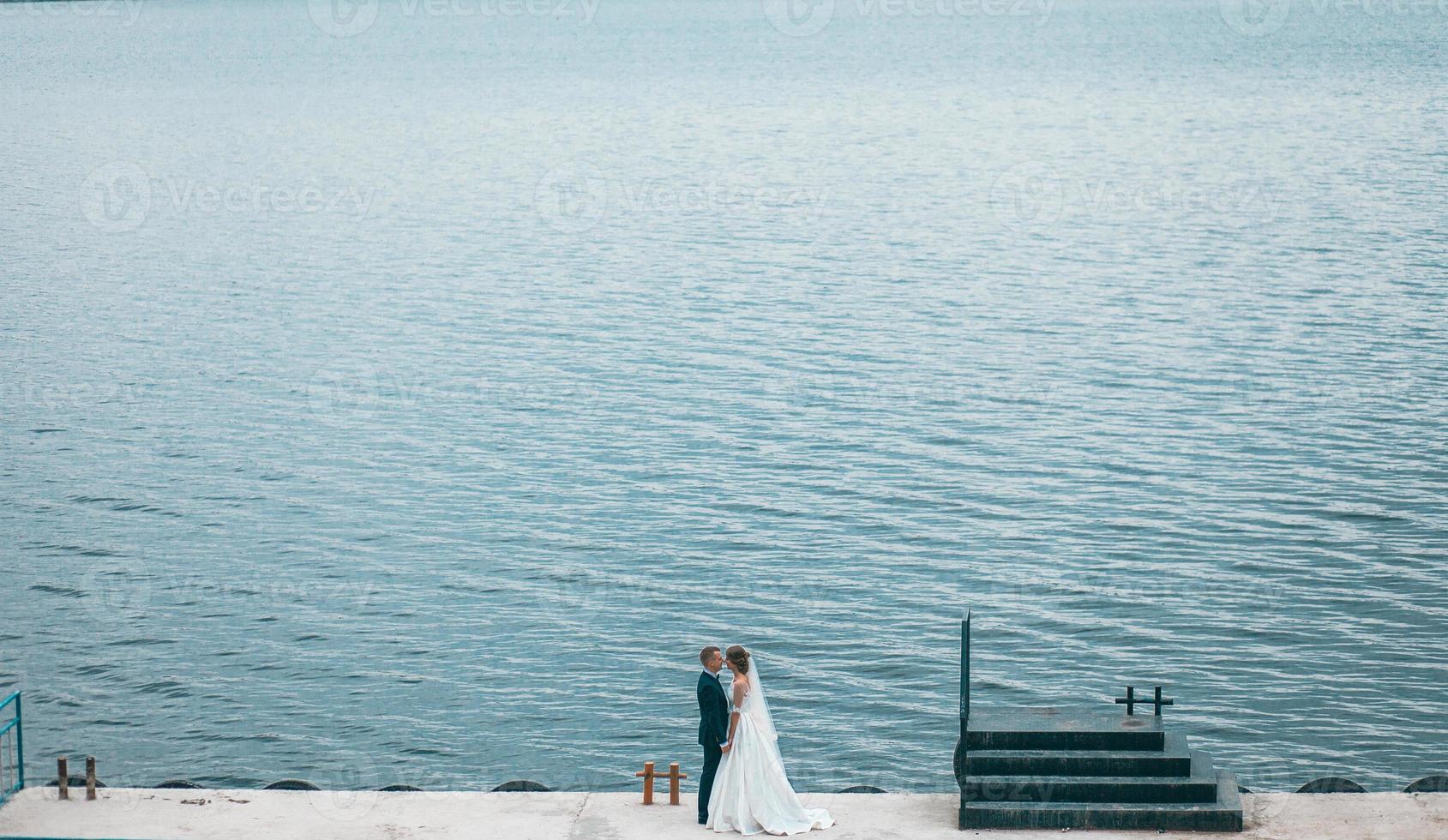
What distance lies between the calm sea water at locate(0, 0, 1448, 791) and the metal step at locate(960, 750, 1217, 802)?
646cm

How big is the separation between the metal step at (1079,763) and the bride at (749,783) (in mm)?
1613

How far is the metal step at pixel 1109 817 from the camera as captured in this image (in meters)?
16.7

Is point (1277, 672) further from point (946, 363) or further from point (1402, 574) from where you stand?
Answer: point (946, 363)

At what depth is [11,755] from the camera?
20422mm

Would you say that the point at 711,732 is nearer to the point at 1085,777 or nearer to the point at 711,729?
the point at 711,729

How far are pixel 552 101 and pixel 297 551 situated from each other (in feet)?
308

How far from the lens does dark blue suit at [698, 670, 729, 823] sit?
17250 mm

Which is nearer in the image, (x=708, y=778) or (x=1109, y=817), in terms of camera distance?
(x=1109, y=817)

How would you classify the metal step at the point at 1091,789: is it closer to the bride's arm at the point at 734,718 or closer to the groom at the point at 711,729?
the bride's arm at the point at 734,718

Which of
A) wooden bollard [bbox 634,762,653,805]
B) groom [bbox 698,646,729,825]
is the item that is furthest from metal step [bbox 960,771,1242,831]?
wooden bollard [bbox 634,762,653,805]

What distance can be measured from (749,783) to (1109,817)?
3.35 m

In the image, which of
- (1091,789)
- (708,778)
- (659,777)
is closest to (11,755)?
(659,777)

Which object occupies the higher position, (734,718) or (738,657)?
(738,657)

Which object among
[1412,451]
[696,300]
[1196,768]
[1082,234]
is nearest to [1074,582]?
[1412,451]
